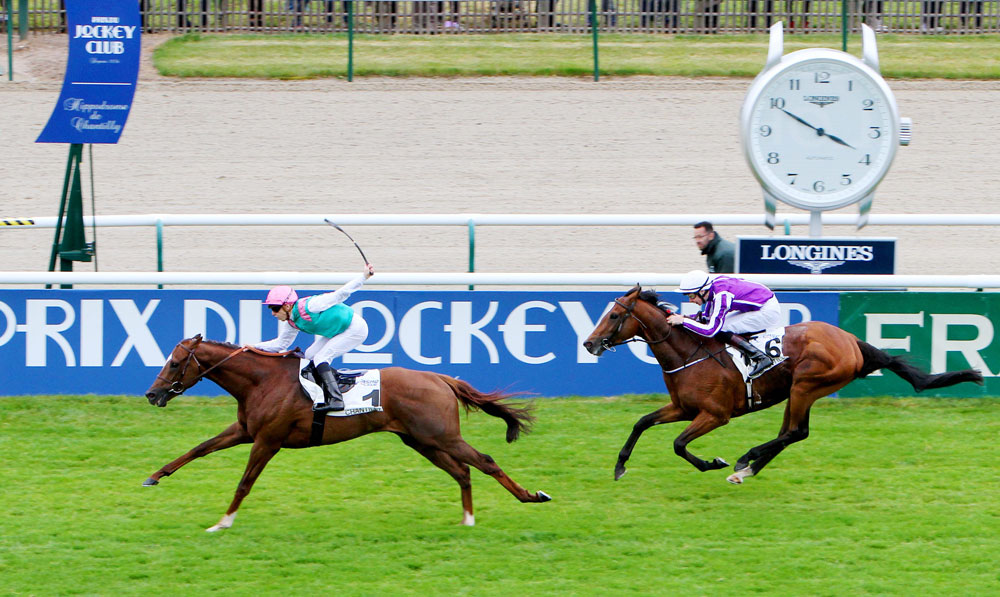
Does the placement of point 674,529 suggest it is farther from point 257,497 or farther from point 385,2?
point 385,2

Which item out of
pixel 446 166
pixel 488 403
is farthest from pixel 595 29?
pixel 488 403

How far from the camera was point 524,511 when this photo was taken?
8.54 meters

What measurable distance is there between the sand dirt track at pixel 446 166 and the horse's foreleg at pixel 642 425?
5.79 meters

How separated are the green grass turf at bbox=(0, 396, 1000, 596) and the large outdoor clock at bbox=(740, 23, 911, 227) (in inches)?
74.2

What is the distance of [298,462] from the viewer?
9.66 meters

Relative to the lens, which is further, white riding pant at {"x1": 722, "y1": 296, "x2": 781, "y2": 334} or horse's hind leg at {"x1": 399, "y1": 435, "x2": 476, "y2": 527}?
white riding pant at {"x1": 722, "y1": 296, "x2": 781, "y2": 334}

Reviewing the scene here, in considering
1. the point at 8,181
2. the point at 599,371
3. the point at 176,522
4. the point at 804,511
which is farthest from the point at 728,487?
the point at 8,181

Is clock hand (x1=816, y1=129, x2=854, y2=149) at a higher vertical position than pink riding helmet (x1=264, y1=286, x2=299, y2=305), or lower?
higher

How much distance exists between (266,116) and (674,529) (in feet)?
41.7

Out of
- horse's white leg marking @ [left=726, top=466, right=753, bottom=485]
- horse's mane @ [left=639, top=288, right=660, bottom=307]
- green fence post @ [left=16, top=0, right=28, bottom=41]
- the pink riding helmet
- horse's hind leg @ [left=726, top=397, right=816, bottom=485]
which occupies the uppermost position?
green fence post @ [left=16, top=0, right=28, bottom=41]

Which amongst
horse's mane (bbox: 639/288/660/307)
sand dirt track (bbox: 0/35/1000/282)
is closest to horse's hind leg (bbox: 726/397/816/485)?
horse's mane (bbox: 639/288/660/307)

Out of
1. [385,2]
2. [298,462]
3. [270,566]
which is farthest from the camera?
[385,2]

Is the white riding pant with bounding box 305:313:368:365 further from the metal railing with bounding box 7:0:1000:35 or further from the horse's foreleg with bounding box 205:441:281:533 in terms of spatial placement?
the metal railing with bounding box 7:0:1000:35

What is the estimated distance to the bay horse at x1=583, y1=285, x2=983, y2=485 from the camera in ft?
29.9
